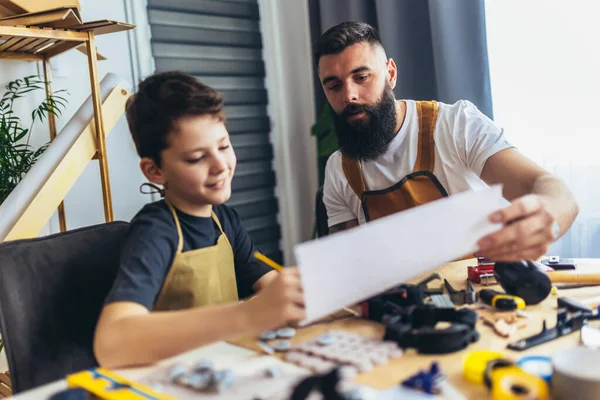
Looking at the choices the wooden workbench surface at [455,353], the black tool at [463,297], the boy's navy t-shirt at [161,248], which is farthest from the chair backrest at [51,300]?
the black tool at [463,297]

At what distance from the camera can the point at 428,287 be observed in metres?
1.06

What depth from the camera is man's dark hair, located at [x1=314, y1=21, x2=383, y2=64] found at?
156 centimetres

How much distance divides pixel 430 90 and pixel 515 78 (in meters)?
0.34

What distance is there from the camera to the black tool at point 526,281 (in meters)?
0.93

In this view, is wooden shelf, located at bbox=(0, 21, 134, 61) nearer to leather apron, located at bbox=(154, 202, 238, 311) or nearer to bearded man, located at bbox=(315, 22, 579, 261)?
bearded man, located at bbox=(315, 22, 579, 261)

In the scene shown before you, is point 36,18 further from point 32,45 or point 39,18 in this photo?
point 32,45

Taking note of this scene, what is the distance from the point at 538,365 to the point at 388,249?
0.22 metres

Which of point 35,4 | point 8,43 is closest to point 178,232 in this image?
point 35,4

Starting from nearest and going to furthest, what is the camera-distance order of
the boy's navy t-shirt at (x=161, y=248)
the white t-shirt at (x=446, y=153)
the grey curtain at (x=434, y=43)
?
the boy's navy t-shirt at (x=161, y=248), the white t-shirt at (x=446, y=153), the grey curtain at (x=434, y=43)

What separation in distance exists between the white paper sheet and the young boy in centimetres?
5

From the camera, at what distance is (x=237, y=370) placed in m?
0.73

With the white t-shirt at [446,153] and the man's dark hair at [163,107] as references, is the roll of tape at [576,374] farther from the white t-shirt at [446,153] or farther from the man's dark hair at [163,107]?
the white t-shirt at [446,153]

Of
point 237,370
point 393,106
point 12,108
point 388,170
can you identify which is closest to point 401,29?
point 393,106

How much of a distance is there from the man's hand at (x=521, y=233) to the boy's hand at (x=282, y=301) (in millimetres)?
290
